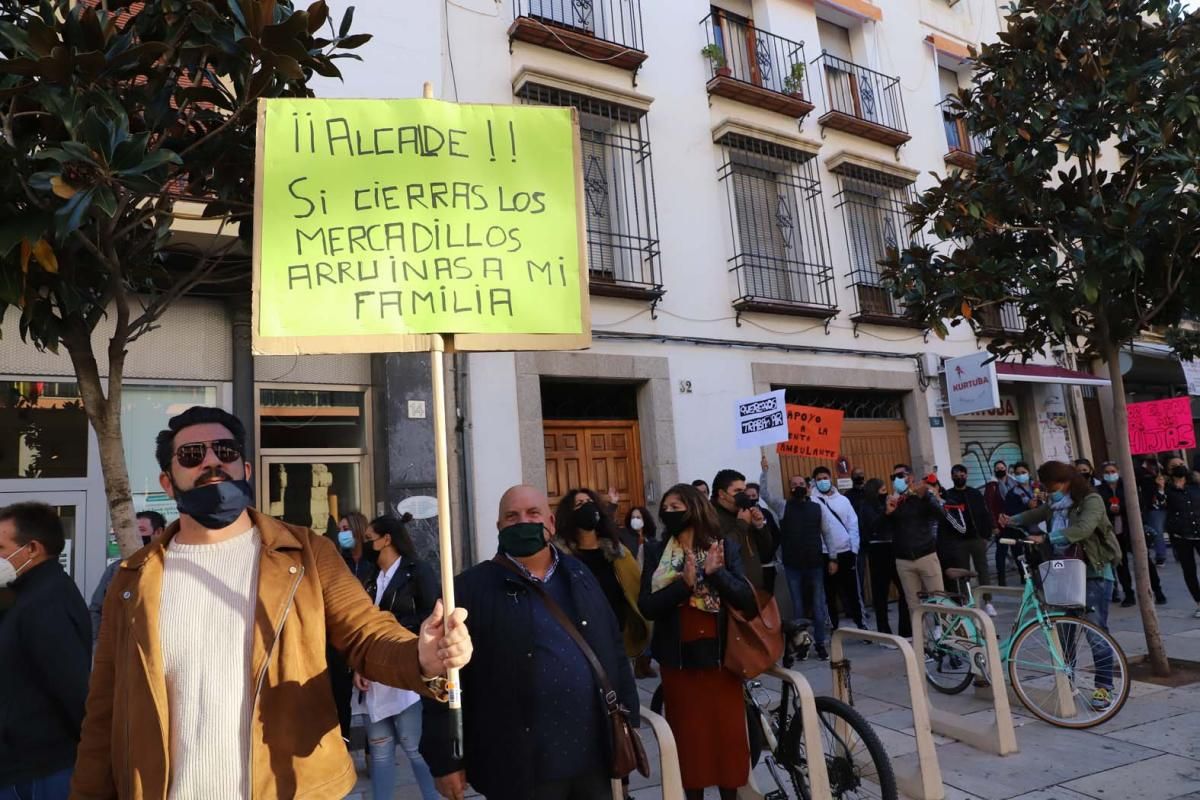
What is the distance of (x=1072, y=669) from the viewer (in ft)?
17.5

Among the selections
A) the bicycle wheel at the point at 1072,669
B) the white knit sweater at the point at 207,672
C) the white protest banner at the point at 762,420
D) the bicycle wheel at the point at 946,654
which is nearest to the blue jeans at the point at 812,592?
the white protest banner at the point at 762,420

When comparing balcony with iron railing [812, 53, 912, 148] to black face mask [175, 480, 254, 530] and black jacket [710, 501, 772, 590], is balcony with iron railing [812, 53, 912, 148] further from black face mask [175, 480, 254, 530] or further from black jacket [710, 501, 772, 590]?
black face mask [175, 480, 254, 530]

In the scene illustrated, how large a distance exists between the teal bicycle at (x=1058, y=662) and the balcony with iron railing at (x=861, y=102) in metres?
8.81

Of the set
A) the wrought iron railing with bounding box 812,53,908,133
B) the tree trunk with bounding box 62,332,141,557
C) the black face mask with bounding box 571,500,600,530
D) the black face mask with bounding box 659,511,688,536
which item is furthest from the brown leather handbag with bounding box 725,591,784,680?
the wrought iron railing with bounding box 812,53,908,133

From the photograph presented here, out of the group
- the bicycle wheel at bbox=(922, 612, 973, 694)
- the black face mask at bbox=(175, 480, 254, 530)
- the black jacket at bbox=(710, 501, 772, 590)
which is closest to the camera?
the black face mask at bbox=(175, 480, 254, 530)

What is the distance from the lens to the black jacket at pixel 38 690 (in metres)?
2.87

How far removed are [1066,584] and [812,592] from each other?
293 cm

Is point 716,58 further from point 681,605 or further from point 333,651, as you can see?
point 333,651

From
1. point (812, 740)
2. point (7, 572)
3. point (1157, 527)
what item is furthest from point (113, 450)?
point (1157, 527)

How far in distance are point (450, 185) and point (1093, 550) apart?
6.03 m

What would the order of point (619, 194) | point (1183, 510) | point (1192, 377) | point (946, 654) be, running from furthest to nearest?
point (1192, 377), point (619, 194), point (1183, 510), point (946, 654)

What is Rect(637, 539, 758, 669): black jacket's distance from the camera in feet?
12.0

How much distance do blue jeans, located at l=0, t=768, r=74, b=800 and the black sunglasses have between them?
67.2 inches


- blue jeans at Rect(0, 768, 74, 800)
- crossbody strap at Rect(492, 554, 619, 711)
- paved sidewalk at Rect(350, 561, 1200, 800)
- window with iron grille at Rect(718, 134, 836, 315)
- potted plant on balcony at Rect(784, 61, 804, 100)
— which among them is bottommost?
paved sidewalk at Rect(350, 561, 1200, 800)
